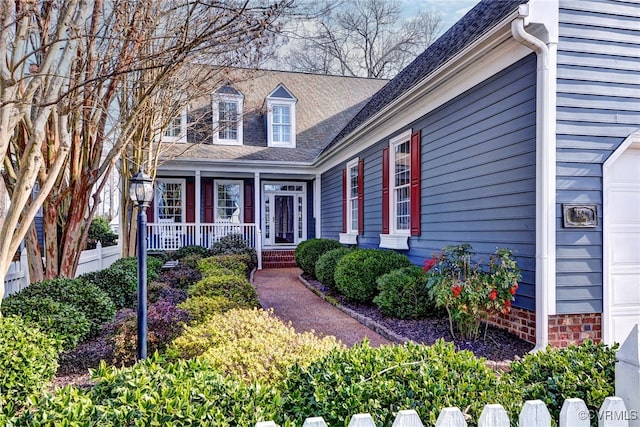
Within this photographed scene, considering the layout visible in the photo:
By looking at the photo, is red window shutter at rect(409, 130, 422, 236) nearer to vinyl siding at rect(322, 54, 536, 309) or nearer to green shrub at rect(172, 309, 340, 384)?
vinyl siding at rect(322, 54, 536, 309)

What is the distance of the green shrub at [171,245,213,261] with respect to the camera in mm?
11750

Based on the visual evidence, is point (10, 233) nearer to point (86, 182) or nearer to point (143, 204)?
point (143, 204)

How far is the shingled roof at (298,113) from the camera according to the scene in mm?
13422

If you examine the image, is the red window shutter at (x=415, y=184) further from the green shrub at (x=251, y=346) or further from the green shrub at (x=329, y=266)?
Result: the green shrub at (x=251, y=346)

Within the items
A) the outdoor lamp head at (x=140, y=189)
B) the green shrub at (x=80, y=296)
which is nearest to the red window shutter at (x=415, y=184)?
the outdoor lamp head at (x=140, y=189)

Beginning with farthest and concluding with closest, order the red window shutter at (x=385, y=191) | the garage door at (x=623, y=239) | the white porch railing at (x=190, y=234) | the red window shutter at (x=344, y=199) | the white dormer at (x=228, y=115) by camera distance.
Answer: the white porch railing at (x=190, y=234) < the white dormer at (x=228, y=115) < the red window shutter at (x=344, y=199) < the red window shutter at (x=385, y=191) < the garage door at (x=623, y=239)

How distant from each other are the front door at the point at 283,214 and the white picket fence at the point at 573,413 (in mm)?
12900

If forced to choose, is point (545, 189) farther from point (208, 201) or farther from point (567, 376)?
point (208, 201)

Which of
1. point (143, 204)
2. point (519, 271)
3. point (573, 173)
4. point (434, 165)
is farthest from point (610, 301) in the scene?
point (143, 204)

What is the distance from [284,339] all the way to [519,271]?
293cm

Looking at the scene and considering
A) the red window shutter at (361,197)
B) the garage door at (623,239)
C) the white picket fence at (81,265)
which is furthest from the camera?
the red window shutter at (361,197)

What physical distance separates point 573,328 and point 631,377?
2.94 metres

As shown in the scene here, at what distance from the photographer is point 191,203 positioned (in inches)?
543

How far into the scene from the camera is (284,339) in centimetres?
303
